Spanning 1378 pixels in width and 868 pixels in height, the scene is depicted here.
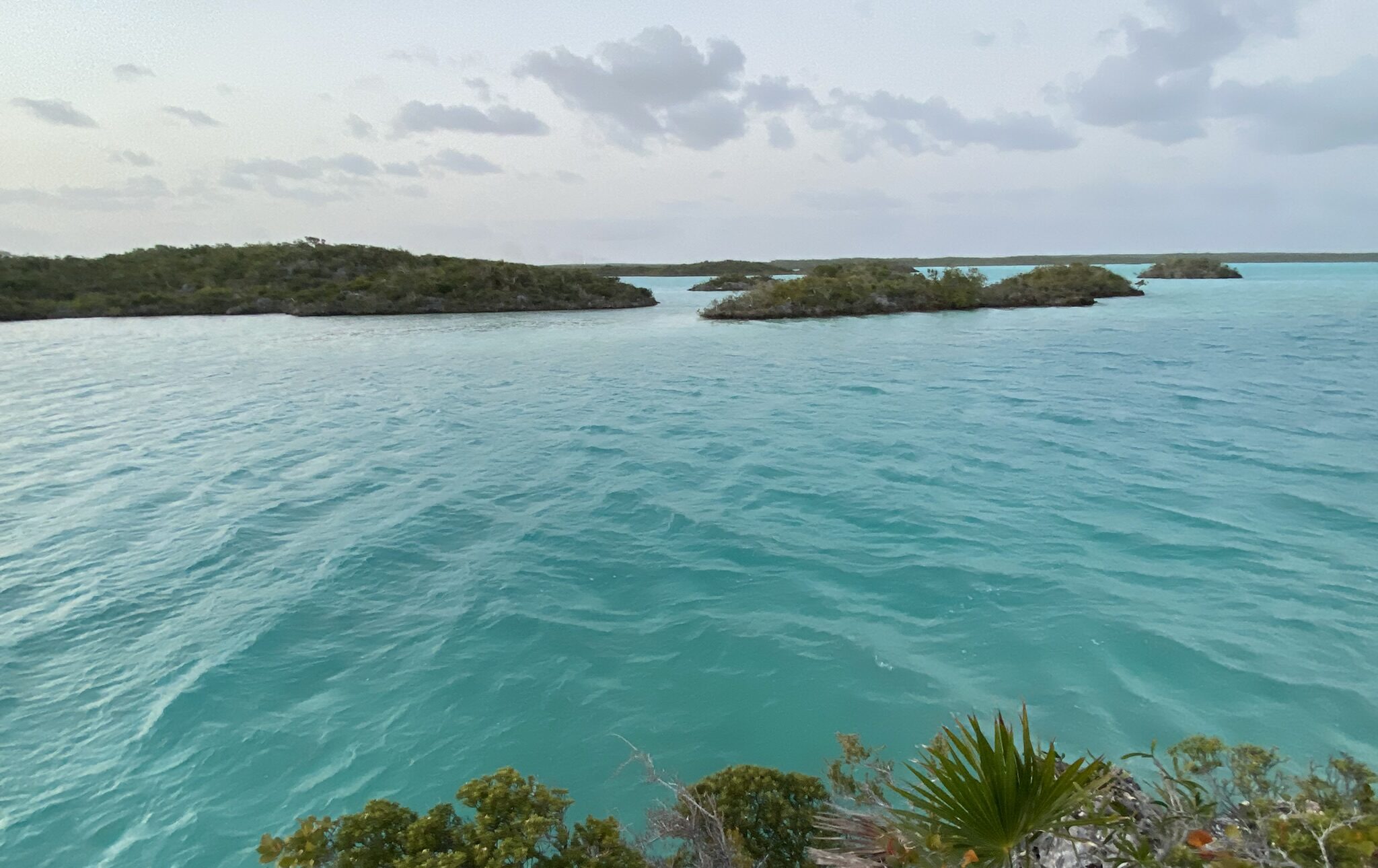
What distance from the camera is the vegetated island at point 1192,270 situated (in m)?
96.4

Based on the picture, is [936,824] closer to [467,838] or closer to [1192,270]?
[467,838]

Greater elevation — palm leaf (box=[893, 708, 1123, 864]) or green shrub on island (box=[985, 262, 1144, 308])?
green shrub on island (box=[985, 262, 1144, 308])

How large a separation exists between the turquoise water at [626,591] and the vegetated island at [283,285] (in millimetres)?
41882

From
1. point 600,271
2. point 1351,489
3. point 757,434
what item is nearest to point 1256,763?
point 1351,489

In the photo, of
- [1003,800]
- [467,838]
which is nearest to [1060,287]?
[1003,800]

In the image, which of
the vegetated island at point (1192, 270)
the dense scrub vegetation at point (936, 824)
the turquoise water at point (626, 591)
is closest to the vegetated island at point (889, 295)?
the turquoise water at point (626, 591)

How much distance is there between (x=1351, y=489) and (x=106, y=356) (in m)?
44.7

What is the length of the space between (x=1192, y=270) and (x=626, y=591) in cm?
12210

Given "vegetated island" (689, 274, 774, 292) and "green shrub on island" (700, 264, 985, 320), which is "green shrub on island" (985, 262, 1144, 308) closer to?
"green shrub on island" (700, 264, 985, 320)

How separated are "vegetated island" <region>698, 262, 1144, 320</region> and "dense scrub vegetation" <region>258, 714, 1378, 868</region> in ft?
153

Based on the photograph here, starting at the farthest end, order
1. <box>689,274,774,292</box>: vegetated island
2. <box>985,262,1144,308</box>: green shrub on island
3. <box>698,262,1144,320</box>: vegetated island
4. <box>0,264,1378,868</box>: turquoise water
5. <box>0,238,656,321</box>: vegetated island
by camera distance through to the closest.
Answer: <box>689,274,774,292</box>: vegetated island → <box>0,238,656,321</box>: vegetated island → <box>985,262,1144,308</box>: green shrub on island → <box>698,262,1144,320</box>: vegetated island → <box>0,264,1378,868</box>: turquoise water

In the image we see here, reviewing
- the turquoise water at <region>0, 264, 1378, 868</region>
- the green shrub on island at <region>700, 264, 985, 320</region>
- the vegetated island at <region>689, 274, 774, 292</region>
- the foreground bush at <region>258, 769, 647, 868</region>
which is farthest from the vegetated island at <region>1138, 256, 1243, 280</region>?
the foreground bush at <region>258, 769, 647, 868</region>

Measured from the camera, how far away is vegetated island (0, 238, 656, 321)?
2221 inches

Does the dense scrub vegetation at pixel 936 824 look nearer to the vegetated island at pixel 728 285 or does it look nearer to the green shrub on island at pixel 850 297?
the green shrub on island at pixel 850 297
